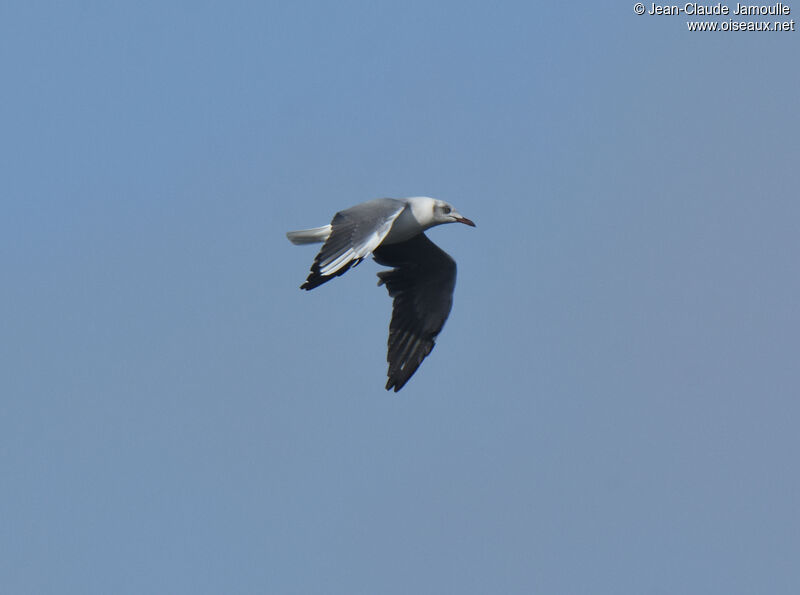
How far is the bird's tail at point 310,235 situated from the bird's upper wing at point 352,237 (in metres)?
0.62

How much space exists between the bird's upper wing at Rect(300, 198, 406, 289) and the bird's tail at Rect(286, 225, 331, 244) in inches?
24.4

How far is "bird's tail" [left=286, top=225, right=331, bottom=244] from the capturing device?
1752cm

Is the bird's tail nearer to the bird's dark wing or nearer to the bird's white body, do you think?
the bird's white body

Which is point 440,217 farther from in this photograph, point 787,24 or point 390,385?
point 787,24

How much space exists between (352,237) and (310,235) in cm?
148

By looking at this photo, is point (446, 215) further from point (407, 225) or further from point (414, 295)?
point (414, 295)

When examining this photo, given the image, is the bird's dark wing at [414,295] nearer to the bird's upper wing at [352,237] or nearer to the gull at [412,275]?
the gull at [412,275]

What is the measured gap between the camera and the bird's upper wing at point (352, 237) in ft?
51.6

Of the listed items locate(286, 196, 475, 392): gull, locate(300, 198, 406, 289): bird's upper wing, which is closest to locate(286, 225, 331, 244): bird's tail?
locate(286, 196, 475, 392): gull

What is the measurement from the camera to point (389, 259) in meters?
18.4

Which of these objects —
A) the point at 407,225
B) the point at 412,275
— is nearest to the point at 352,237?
the point at 407,225

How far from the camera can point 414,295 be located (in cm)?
1834

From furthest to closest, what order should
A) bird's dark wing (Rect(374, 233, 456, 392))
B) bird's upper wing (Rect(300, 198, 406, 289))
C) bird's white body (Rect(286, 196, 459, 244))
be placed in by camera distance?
bird's dark wing (Rect(374, 233, 456, 392)), bird's white body (Rect(286, 196, 459, 244)), bird's upper wing (Rect(300, 198, 406, 289))

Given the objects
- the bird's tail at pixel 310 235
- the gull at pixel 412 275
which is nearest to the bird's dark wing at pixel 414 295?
the gull at pixel 412 275
